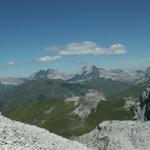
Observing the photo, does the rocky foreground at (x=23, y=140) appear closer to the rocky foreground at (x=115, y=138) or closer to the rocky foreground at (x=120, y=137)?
the rocky foreground at (x=115, y=138)

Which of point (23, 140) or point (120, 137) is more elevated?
point (23, 140)

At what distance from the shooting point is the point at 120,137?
253ft

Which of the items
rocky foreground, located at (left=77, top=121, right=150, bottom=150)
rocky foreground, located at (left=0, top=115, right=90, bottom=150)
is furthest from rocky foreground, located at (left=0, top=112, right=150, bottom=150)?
rocky foreground, located at (left=0, top=115, right=90, bottom=150)

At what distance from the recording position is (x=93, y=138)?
267ft

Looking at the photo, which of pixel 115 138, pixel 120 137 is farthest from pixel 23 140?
pixel 120 137

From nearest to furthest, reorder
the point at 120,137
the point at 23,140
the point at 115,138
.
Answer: the point at 23,140 → the point at 115,138 → the point at 120,137

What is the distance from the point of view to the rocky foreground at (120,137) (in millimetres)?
74250

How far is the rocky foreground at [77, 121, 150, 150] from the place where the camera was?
74250mm

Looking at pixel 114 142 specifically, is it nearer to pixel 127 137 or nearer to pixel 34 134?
pixel 127 137

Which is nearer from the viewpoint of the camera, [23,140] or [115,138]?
[23,140]

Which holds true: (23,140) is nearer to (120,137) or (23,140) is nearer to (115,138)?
(115,138)

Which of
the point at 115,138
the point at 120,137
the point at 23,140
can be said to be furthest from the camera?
the point at 120,137

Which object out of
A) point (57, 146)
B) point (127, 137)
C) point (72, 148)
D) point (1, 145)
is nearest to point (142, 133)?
point (127, 137)

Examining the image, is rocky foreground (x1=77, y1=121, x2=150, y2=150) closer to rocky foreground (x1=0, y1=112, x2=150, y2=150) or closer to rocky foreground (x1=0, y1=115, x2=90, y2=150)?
rocky foreground (x1=0, y1=112, x2=150, y2=150)
